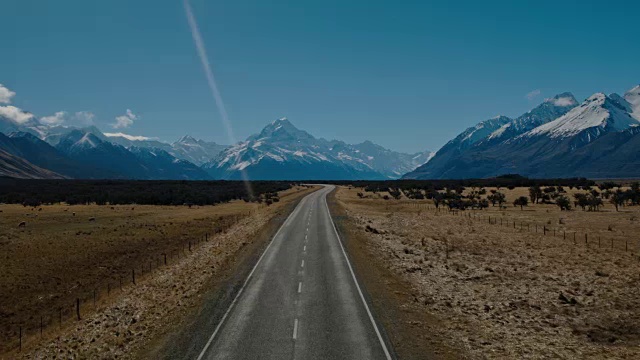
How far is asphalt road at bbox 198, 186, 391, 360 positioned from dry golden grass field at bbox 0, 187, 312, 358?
31.7ft

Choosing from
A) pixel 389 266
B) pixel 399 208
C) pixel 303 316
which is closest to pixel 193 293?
pixel 303 316

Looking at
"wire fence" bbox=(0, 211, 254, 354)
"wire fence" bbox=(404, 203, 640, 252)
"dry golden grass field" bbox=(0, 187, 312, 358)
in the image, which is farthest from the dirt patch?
"wire fence" bbox=(404, 203, 640, 252)

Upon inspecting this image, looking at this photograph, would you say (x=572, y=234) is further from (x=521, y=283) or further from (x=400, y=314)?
(x=400, y=314)

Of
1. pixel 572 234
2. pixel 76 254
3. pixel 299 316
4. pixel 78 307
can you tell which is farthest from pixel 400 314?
pixel 76 254

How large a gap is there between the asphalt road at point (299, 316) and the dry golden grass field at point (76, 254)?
9663 mm

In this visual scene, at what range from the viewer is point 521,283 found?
27344 mm

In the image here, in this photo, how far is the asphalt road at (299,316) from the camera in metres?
17.3

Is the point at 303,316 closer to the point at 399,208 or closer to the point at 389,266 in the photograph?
the point at 389,266

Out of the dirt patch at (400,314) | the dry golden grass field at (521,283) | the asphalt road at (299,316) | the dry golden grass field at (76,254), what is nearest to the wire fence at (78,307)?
the dry golden grass field at (76,254)

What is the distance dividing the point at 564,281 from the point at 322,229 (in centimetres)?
2701

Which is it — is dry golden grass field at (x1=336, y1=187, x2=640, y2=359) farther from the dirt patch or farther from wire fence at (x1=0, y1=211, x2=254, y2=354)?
wire fence at (x1=0, y1=211, x2=254, y2=354)

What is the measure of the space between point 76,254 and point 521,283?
129ft

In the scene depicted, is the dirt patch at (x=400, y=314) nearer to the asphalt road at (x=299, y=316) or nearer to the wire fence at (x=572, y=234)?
the asphalt road at (x=299, y=316)

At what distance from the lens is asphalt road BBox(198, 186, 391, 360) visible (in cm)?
1727
